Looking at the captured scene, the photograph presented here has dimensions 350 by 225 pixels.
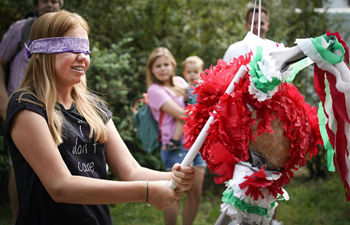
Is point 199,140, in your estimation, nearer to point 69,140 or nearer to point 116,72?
point 69,140

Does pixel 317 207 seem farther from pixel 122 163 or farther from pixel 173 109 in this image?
pixel 122 163

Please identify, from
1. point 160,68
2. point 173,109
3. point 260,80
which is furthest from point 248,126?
point 160,68

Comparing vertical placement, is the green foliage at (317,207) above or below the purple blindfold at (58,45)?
below

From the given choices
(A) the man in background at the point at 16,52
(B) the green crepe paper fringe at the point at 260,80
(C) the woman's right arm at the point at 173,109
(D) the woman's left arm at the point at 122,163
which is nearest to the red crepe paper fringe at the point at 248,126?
(B) the green crepe paper fringe at the point at 260,80

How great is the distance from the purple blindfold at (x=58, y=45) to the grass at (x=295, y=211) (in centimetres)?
280

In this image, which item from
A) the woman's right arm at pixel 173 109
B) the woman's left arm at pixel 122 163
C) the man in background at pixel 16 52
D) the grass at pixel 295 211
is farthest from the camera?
the grass at pixel 295 211

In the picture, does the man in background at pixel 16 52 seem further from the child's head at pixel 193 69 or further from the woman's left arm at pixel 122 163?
the woman's left arm at pixel 122 163

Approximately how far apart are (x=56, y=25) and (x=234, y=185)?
1.16 m

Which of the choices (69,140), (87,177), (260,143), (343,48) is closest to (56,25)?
(69,140)

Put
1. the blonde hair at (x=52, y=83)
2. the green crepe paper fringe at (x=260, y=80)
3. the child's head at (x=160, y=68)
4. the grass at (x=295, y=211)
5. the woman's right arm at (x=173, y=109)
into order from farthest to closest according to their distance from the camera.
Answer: the grass at (x=295, y=211) < the child's head at (x=160, y=68) < the woman's right arm at (x=173, y=109) < the blonde hair at (x=52, y=83) < the green crepe paper fringe at (x=260, y=80)

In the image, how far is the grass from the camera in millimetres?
4887

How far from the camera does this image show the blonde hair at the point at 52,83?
214 cm

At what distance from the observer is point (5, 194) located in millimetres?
5562

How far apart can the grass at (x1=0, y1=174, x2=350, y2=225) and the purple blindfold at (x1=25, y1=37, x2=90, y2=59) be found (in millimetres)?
2803
